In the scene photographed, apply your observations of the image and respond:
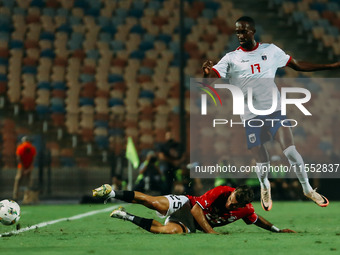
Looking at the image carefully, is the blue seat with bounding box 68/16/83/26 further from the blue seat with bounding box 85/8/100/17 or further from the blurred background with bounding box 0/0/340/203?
the blue seat with bounding box 85/8/100/17

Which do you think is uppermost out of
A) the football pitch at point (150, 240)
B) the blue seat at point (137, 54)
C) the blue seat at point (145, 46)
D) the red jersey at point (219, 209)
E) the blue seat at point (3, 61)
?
the blue seat at point (145, 46)

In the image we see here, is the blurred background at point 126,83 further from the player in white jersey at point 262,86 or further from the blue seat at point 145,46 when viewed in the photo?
the player in white jersey at point 262,86

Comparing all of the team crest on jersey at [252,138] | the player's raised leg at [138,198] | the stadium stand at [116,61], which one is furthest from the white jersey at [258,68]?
the stadium stand at [116,61]

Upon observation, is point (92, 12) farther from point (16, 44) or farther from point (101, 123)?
point (101, 123)

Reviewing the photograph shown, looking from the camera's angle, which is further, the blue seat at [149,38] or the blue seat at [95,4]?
the blue seat at [95,4]

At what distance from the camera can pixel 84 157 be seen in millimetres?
19938

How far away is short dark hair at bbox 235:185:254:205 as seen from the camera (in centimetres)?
815

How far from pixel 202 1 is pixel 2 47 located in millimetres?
7628

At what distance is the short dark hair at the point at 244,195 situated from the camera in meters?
8.15

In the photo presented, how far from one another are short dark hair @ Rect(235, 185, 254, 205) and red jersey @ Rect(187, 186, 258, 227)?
0.40 metres

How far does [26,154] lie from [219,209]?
Result: 1064 cm

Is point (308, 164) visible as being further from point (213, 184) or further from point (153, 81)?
point (153, 81)

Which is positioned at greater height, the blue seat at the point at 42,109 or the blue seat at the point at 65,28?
the blue seat at the point at 65,28

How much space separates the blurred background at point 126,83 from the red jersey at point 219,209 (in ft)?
27.7
